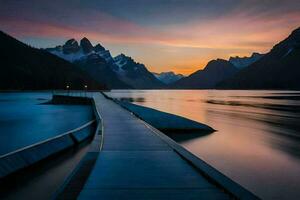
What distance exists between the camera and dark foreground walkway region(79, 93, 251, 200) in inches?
351

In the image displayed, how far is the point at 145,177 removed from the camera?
34.7 ft

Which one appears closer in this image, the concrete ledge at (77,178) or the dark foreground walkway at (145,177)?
the dark foreground walkway at (145,177)

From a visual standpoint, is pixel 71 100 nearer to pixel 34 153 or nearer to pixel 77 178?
pixel 34 153

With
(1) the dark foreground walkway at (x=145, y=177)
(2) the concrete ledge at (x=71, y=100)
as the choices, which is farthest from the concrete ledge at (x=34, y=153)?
(2) the concrete ledge at (x=71, y=100)

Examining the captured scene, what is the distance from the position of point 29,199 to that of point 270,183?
10233mm

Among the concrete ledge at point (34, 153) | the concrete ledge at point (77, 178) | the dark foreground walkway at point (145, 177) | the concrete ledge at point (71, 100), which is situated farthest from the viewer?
the concrete ledge at point (71, 100)

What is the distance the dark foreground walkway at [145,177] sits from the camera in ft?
29.2

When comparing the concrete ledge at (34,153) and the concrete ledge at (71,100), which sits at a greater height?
the concrete ledge at (34,153)

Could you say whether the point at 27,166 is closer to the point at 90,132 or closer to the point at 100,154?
the point at 100,154

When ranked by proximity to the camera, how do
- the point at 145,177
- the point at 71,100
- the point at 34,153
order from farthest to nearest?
1. the point at 71,100
2. the point at 34,153
3. the point at 145,177

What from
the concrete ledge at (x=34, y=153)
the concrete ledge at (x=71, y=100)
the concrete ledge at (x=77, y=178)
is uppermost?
the concrete ledge at (x=77, y=178)

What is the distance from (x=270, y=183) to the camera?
51.2ft

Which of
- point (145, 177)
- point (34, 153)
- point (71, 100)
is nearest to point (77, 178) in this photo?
point (145, 177)

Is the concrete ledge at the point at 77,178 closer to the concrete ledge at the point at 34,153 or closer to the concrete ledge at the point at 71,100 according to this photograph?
the concrete ledge at the point at 34,153
